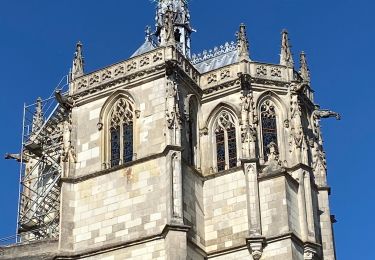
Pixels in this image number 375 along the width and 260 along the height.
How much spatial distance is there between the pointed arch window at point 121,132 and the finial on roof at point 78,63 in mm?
2402

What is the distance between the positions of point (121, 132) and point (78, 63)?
4.10m

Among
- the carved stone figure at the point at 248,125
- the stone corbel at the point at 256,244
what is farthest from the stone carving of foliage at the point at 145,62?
the stone corbel at the point at 256,244

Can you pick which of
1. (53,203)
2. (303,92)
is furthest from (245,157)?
(53,203)

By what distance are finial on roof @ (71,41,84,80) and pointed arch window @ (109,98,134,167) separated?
240cm

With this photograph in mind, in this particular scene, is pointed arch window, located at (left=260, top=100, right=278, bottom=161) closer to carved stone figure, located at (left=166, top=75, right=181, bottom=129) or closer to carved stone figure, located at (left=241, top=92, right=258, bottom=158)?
carved stone figure, located at (left=241, top=92, right=258, bottom=158)

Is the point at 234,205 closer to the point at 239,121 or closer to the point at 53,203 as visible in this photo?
the point at 239,121

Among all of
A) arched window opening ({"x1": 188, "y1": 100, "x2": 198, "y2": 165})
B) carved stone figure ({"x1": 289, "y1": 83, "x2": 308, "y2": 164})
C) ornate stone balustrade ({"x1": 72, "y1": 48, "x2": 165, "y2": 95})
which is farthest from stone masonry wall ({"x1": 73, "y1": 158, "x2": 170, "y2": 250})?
carved stone figure ({"x1": 289, "y1": 83, "x2": 308, "y2": 164})

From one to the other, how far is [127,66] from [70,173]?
4.78 metres

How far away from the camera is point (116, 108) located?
42.1 m

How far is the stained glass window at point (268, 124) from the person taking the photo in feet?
140

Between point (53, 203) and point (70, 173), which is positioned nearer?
point (70, 173)

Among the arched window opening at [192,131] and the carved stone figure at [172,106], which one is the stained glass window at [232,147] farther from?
the carved stone figure at [172,106]

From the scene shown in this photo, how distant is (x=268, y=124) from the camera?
141 ft

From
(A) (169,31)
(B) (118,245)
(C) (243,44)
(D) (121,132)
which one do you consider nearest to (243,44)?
(C) (243,44)
